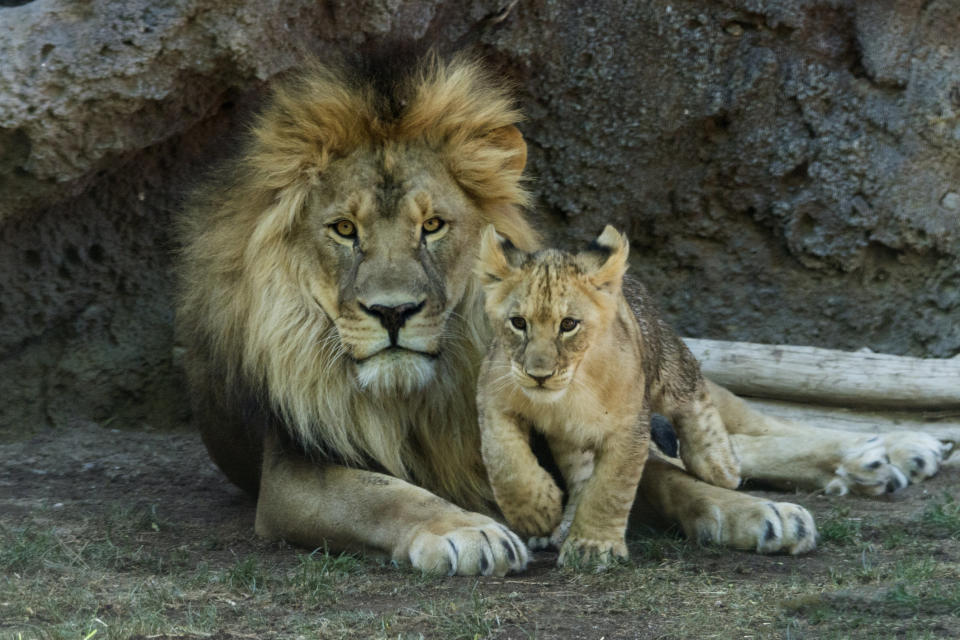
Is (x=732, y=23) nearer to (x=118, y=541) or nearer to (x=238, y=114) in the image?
(x=238, y=114)

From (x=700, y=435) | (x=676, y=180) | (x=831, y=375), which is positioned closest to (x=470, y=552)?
(x=700, y=435)

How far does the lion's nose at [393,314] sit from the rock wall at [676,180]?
Result: 1572 millimetres

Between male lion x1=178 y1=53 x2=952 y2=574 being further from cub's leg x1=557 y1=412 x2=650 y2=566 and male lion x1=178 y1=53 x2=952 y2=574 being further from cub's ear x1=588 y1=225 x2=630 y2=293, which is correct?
cub's ear x1=588 y1=225 x2=630 y2=293

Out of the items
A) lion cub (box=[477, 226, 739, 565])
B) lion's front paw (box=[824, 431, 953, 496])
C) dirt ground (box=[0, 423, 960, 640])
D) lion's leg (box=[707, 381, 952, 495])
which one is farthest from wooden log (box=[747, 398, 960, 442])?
lion cub (box=[477, 226, 739, 565])

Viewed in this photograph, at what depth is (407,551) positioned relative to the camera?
3641mm

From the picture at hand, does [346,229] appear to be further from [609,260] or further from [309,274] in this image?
[609,260]

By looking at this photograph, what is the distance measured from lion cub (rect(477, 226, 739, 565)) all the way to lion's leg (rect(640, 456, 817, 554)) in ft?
1.32

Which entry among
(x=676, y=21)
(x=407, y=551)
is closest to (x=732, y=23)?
(x=676, y=21)

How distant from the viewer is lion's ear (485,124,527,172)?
422 cm

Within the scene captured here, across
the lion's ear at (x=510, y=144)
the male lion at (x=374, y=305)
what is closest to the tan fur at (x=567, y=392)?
the male lion at (x=374, y=305)

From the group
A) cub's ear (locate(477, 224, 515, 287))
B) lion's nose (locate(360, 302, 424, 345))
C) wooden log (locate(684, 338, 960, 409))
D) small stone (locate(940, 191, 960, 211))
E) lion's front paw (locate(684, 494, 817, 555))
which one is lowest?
lion's front paw (locate(684, 494, 817, 555))

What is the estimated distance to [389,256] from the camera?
3.86 m

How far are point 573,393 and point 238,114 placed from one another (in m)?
2.41

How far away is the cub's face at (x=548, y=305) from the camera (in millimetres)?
3246
